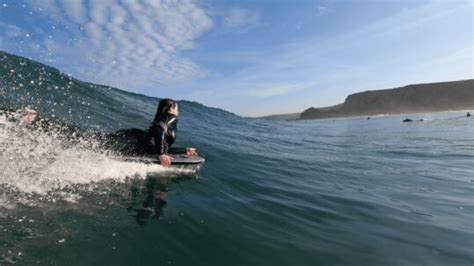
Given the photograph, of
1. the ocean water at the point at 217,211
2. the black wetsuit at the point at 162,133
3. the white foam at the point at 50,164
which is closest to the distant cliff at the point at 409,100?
the ocean water at the point at 217,211

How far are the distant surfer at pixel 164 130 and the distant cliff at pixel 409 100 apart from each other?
493 feet

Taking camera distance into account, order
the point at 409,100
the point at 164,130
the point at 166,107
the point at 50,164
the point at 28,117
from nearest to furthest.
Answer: the point at 50,164 < the point at 28,117 < the point at 164,130 < the point at 166,107 < the point at 409,100

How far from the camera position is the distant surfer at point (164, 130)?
8969 mm

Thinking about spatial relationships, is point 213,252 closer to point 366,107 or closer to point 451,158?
point 451,158

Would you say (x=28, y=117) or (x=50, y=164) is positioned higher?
(x=28, y=117)

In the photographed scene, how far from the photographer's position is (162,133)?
8992mm

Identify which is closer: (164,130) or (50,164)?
(50,164)

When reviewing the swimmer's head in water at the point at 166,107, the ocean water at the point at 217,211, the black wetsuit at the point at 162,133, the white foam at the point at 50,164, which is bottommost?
the ocean water at the point at 217,211

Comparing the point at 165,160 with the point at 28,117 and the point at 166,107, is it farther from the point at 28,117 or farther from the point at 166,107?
the point at 28,117

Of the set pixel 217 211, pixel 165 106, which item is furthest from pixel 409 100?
pixel 217 211

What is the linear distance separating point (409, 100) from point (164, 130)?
17483 centimetres

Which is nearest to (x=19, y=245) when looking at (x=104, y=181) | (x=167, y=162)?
(x=104, y=181)

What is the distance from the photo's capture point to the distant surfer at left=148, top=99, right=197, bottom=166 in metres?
8.97

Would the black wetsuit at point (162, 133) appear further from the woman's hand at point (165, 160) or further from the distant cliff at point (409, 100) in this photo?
the distant cliff at point (409, 100)
